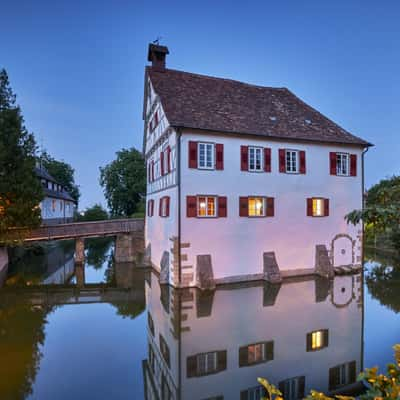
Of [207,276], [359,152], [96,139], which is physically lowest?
[207,276]

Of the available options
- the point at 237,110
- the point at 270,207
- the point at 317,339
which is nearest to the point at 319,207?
the point at 270,207

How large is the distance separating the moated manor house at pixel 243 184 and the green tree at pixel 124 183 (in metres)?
20.4

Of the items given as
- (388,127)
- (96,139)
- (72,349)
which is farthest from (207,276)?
(388,127)

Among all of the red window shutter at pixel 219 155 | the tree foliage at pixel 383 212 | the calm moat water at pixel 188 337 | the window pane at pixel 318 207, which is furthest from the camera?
the window pane at pixel 318 207

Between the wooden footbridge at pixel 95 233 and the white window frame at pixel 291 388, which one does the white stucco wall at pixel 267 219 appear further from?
the wooden footbridge at pixel 95 233

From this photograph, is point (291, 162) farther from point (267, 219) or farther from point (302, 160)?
point (267, 219)

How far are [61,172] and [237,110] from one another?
40.6 m

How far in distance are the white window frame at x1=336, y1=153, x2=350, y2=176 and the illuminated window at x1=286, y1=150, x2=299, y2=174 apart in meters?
2.65

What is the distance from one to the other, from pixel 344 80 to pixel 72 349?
125m

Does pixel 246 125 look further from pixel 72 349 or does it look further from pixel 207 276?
pixel 72 349

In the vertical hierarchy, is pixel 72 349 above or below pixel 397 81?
below

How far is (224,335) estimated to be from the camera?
8.24m

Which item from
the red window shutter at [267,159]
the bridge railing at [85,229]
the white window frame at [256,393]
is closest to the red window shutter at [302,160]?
the red window shutter at [267,159]

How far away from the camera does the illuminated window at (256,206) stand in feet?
46.4
